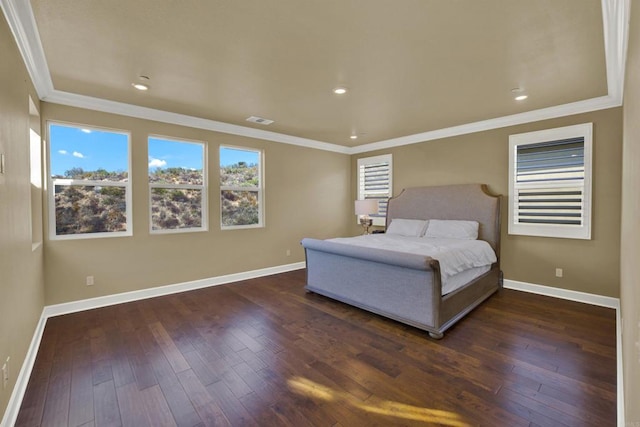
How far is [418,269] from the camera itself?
280 centimetres

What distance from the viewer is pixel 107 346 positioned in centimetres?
265

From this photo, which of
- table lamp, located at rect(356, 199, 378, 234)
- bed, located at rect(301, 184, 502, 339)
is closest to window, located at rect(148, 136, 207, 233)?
bed, located at rect(301, 184, 502, 339)

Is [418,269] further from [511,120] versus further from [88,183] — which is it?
[88,183]

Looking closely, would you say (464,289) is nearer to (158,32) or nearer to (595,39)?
(595,39)

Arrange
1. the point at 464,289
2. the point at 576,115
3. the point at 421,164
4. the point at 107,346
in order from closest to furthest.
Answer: the point at 107,346
the point at 464,289
the point at 576,115
the point at 421,164

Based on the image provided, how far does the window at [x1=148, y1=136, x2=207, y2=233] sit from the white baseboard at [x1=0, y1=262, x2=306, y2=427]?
83cm

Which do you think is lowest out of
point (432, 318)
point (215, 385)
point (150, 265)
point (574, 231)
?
point (215, 385)

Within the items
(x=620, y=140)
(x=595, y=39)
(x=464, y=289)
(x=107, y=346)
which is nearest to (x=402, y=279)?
(x=464, y=289)

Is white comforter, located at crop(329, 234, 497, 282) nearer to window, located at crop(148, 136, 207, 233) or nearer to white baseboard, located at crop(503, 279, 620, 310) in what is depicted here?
white baseboard, located at crop(503, 279, 620, 310)

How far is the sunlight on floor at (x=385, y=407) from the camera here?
1.74 metres

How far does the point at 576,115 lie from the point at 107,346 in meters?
5.89

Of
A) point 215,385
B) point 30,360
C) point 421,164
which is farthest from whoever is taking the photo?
point 421,164

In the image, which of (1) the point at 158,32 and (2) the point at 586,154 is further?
(2) the point at 586,154

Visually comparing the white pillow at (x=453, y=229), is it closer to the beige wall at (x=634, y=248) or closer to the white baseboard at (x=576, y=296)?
the white baseboard at (x=576, y=296)
